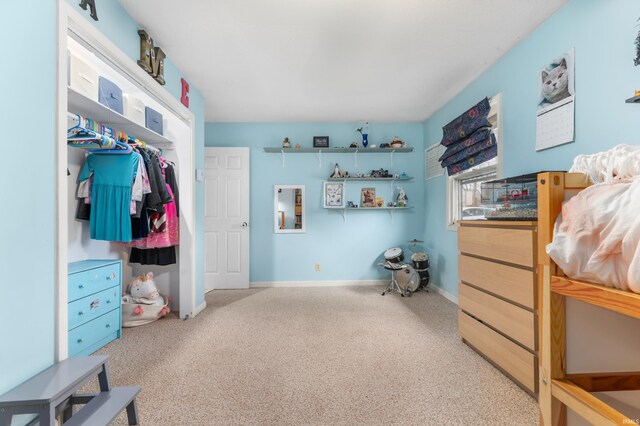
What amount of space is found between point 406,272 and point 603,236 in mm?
2958

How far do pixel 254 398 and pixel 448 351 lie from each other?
148cm

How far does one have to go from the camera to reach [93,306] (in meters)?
2.18

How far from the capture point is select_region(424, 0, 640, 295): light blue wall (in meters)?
1.51

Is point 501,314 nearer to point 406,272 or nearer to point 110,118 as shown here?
point 406,272

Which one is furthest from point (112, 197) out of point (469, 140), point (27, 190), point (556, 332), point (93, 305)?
point (469, 140)

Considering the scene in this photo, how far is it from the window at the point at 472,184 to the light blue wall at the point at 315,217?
76 cm

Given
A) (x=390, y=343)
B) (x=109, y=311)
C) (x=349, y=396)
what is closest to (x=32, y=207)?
(x=109, y=311)

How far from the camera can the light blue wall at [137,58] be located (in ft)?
5.57

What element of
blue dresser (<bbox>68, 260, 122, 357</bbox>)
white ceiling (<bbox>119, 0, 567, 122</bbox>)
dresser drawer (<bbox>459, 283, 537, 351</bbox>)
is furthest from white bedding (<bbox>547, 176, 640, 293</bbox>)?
blue dresser (<bbox>68, 260, 122, 357</bbox>)

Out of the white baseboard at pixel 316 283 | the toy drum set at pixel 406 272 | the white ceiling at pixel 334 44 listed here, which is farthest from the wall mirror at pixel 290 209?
the toy drum set at pixel 406 272

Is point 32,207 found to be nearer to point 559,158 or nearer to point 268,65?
point 268,65

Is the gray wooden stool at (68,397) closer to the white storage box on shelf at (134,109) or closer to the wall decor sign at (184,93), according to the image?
the white storage box on shelf at (134,109)

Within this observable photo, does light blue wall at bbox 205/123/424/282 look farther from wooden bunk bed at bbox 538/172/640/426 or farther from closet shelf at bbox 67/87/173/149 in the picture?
wooden bunk bed at bbox 538/172/640/426

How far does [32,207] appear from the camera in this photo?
3.84 ft
